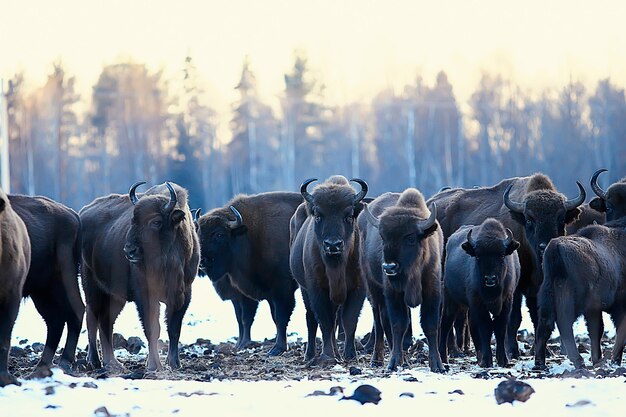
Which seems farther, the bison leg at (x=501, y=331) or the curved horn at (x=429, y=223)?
the bison leg at (x=501, y=331)

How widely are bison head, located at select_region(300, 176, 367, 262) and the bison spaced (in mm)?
1362

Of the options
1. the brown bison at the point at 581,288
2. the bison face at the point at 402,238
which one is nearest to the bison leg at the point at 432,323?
the bison face at the point at 402,238

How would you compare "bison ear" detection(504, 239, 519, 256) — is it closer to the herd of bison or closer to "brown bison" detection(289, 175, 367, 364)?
Result: the herd of bison

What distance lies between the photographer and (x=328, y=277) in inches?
508

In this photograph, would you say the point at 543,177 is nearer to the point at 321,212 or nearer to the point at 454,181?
the point at 321,212

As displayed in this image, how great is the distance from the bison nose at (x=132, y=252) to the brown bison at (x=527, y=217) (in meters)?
4.84

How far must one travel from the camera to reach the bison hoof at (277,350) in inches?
568

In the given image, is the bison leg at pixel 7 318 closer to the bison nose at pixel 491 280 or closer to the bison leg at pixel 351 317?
the bison leg at pixel 351 317

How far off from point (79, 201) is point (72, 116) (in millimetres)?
5373

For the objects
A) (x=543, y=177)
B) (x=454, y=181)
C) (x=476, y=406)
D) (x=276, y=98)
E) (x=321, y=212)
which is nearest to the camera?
(x=476, y=406)

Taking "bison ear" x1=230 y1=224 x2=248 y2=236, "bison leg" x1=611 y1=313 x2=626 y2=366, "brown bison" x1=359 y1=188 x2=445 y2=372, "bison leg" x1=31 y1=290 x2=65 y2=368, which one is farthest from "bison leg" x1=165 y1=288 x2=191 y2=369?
"bison leg" x1=611 y1=313 x2=626 y2=366

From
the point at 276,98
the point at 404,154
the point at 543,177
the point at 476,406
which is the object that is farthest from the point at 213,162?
the point at 476,406

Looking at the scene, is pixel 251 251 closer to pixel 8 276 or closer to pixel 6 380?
pixel 8 276

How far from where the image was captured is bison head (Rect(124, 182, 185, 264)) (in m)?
12.1
